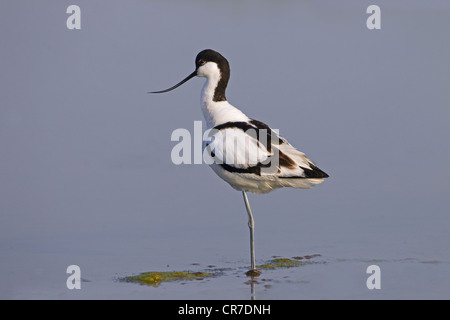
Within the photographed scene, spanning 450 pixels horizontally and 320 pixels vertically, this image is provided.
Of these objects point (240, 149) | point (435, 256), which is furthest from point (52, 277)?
point (435, 256)

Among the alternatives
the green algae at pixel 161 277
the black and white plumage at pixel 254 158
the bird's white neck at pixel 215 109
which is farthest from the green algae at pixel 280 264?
the bird's white neck at pixel 215 109

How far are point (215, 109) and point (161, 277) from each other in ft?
6.37

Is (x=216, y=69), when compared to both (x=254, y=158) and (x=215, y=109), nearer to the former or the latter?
(x=215, y=109)

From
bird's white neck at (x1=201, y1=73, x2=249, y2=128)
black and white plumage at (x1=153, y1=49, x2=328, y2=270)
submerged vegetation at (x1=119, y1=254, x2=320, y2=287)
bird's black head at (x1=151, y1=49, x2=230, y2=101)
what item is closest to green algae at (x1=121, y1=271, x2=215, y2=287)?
submerged vegetation at (x1=119, y1=254, x2=320, y2=287)

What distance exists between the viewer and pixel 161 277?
7.02m

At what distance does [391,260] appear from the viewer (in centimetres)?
748

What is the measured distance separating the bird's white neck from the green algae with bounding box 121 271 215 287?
5.30 ft

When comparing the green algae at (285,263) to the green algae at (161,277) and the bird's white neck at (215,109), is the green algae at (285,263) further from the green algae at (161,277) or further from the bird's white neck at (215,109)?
the bird's white neck at (215,109)

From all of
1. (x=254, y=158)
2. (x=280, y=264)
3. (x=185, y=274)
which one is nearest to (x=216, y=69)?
(x=254, y=158)

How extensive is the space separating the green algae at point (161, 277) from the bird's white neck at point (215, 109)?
161 cm

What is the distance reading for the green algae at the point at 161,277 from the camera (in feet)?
22.7

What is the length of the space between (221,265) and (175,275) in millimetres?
567

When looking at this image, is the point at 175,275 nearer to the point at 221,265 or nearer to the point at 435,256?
the point at 221,265
